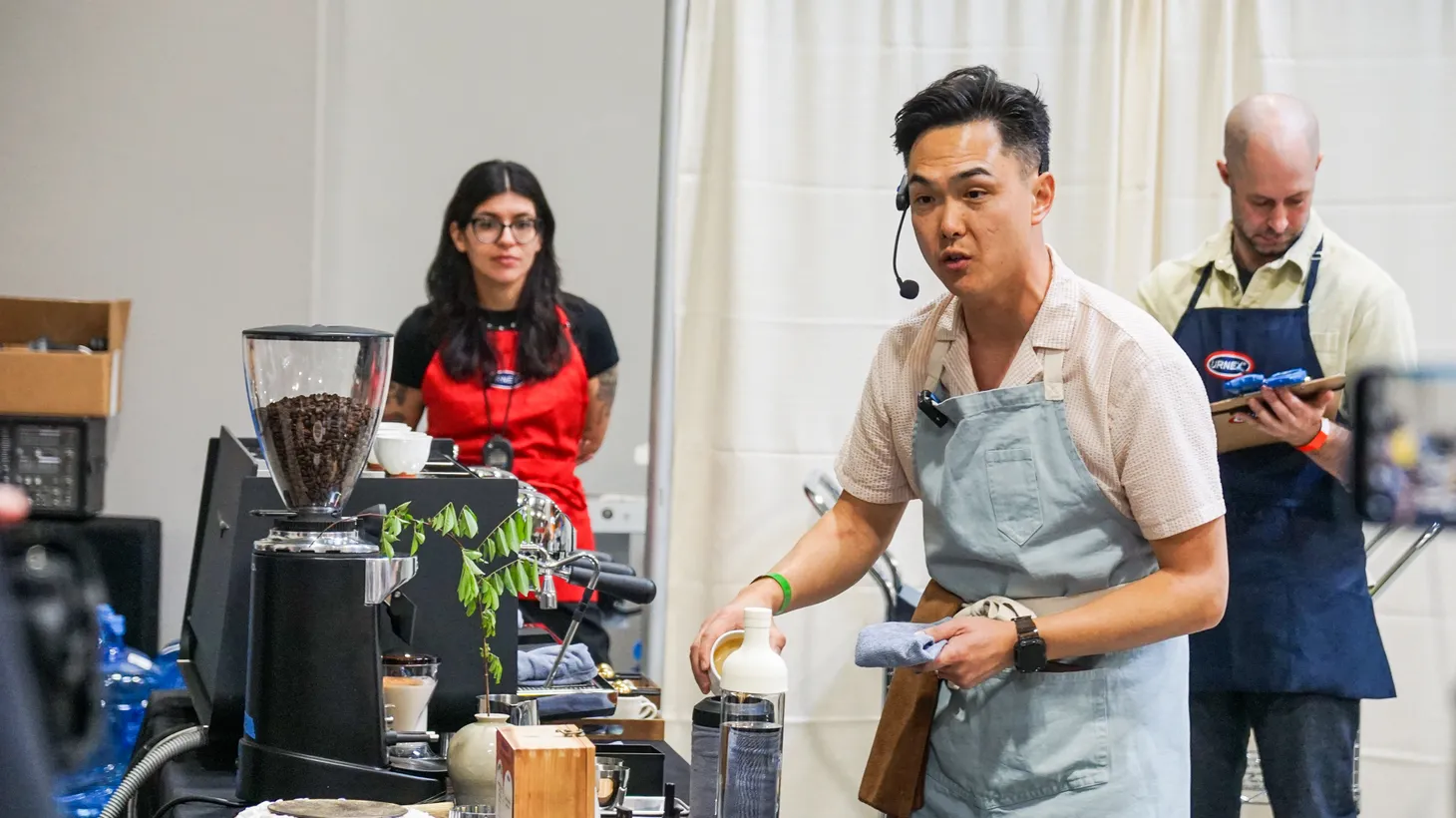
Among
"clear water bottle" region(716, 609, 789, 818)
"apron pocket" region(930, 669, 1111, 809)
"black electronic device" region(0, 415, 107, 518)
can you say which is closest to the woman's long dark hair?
"black electronic device" region(0, 415, 107, 518)

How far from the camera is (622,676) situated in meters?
2.27

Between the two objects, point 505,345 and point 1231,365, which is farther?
point 505,345

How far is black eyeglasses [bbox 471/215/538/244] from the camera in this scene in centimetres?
352

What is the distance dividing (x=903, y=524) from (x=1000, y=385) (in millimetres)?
1826

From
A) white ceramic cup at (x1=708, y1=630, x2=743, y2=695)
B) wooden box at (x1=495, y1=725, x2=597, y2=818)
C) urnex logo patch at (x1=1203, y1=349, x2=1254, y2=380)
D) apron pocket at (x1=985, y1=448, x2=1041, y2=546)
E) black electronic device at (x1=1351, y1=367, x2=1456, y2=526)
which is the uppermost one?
urnex logo patch at (x1=1203, y1=349, x2=1254, y2=380)

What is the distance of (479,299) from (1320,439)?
194cm

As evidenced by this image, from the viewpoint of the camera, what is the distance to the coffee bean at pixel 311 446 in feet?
5.38

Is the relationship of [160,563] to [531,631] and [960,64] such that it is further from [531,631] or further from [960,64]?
[960,64]

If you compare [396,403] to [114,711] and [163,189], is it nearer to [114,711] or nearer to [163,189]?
[114,711]

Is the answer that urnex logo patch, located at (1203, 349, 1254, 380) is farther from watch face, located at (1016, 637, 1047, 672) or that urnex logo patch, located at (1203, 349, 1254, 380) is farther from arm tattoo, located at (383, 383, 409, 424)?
arm tattoo, located at (383, 383, 409, 424)

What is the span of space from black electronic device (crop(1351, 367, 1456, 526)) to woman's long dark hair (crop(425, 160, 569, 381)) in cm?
293

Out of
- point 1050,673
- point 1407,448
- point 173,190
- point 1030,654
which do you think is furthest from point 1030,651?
point 173,190

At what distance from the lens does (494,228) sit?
3523mm

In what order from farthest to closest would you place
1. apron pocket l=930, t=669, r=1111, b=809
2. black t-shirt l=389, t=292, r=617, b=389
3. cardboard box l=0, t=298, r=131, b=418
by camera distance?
cardboard box l=0, t=298, r=131, b=418 < black t-shirt l=389, t=292, r=617, b=389 < apron pocket l=930, t=669, r=1111, b=809
